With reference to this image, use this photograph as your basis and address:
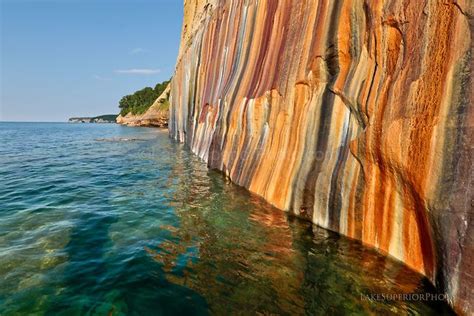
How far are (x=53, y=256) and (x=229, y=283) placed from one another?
3.09 metres

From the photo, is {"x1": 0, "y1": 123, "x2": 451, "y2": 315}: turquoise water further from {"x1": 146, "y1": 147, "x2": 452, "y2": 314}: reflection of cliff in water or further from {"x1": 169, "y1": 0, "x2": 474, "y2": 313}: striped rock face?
{"x1": 169, "y1": 0, "x2": 474, "y2": 313}: striped rock face

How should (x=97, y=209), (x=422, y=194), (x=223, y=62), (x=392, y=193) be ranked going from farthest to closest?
(x=223, y=62) < (x=97, y=209) < (x=392, y=193) < (x=422, y=194)

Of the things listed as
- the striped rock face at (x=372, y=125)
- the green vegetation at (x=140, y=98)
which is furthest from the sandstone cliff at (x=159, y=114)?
the striped rock face at (x=372, y=125)

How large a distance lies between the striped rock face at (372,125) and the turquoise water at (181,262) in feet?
1.70

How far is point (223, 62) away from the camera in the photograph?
1524 cm

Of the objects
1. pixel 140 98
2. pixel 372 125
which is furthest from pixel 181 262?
pixel 140 98

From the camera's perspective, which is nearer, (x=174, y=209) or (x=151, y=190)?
(x=174, y=209)

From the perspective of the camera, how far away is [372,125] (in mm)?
5184

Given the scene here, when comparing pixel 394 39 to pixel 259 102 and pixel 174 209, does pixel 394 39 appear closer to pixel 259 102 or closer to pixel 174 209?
pixel 259 102

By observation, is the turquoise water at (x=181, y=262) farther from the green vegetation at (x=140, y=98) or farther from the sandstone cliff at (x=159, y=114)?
the green vegetation at (x=140, y=98)

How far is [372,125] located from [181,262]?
3.93 metres

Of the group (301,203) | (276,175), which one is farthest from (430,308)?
(276,175)

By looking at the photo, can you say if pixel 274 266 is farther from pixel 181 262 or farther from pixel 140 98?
pixel 140 98

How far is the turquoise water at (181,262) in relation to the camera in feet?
13.0
